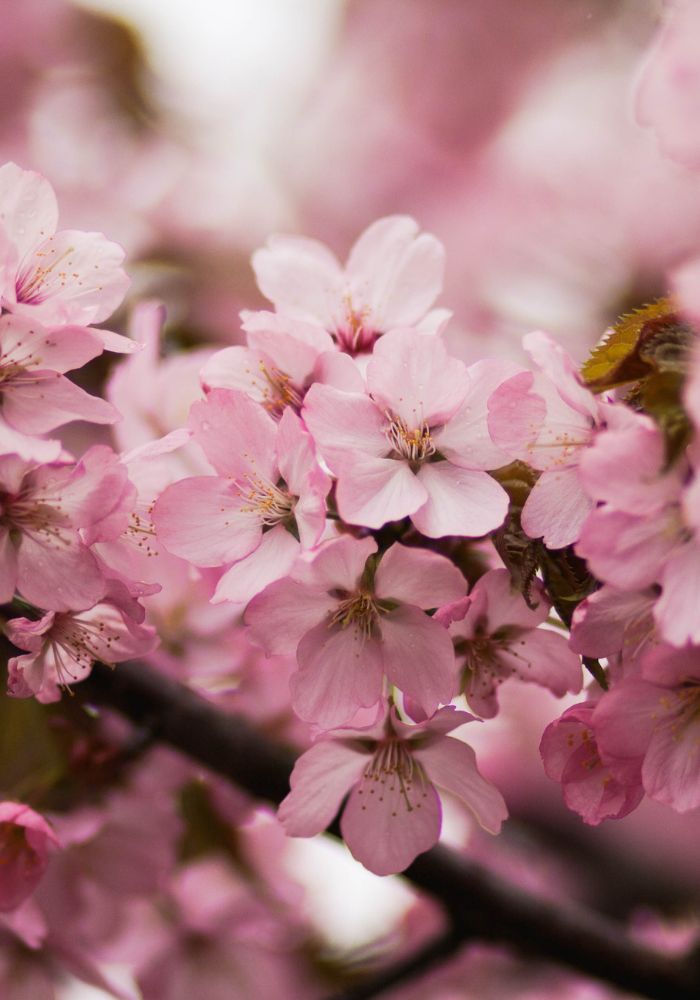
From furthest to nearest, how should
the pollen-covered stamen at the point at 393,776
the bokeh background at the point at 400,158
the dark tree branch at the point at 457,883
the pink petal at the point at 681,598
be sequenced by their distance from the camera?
the bokeh background at the point at 400,158, the dark tree branch at the point at 457,883, the pollen-covered stamen at the point at 393,776, the pink petal at the point at 681,598

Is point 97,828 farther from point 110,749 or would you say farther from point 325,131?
point 325,131

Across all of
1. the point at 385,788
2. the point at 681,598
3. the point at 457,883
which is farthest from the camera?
the point at 457,883

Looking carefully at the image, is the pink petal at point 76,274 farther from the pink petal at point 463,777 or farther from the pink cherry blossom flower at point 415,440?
the pink petal at point 463,777

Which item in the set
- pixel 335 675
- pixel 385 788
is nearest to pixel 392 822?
pixel 385 788

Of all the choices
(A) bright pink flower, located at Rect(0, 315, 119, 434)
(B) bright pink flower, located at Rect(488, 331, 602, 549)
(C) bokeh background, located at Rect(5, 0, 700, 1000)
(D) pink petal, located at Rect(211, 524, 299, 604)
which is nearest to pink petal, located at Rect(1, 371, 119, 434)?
(A) bright pink flower, located at Rect(0, 315, 119, 434)

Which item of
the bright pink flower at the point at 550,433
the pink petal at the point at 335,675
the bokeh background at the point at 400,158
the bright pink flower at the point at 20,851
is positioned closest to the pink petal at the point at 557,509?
the bright pink flower at the point at 550,433

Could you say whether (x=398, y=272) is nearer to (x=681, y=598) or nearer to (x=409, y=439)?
(x=409, y=439)

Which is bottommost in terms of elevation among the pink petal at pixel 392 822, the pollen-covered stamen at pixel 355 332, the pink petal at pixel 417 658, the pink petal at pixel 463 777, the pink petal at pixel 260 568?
the pink petal at pixel 392 822
